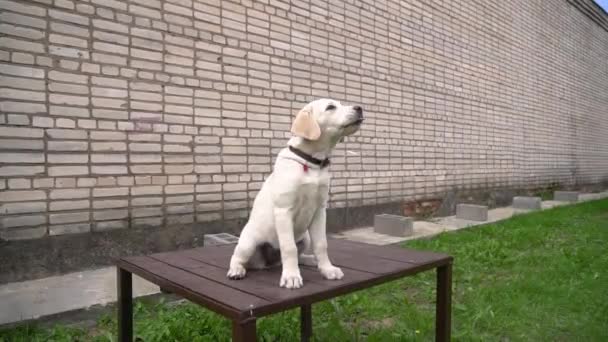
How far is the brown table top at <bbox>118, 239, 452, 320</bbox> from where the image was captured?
129 cm

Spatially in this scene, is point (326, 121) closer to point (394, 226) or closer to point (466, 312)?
point (466, 312)

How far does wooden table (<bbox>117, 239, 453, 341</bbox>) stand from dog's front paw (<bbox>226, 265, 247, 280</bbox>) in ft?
0.08

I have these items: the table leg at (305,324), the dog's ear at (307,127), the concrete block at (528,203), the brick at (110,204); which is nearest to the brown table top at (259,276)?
the table leg at (305,324)

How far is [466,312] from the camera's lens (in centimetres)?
279

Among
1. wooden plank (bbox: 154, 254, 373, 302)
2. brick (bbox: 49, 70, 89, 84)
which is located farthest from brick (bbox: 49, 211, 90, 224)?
wooden plank (bbox: 154, 254, 373, 302)

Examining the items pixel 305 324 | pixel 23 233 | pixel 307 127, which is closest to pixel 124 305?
pixel 305 324

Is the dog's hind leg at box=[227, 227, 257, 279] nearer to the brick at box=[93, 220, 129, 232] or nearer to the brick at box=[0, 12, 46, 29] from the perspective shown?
the brick at box=[93, 220, 129, 232]

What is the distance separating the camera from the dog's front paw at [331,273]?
1564 millimetres

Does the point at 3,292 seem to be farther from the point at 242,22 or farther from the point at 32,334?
the point at 242,22

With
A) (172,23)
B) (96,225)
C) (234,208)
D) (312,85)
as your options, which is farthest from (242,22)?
(96,225)

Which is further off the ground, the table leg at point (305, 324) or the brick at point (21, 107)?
the brick at point (21, 107)

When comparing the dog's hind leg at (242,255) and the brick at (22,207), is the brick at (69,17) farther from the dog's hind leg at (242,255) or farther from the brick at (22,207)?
the dog's hind leg at (242,255)

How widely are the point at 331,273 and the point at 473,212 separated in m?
5.66

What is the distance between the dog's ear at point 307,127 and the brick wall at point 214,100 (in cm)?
214
